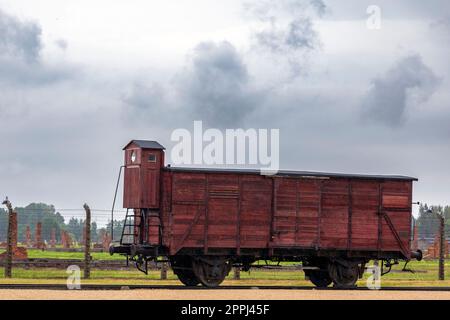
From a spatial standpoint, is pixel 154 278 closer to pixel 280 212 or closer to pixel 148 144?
pixel 280 212

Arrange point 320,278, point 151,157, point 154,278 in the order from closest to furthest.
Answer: point 151,157 < point 320,278 < point 154,278

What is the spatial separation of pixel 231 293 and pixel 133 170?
6.61m

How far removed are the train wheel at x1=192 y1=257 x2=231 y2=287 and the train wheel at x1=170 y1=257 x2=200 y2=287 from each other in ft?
1.04

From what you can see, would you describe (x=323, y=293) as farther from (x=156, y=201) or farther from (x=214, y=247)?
(x=156, y=201)

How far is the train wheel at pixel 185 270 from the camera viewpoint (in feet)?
94.5

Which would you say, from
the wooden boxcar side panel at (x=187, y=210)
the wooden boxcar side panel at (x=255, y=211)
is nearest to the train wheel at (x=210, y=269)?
the wooden boxcar side panel at (x=187, y=210)

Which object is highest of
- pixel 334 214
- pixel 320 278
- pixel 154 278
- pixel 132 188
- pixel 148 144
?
pixel 148 144

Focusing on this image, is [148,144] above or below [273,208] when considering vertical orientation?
above

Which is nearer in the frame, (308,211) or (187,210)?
Result: (187,210)

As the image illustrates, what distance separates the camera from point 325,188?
29.7 meters

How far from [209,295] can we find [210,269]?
4954 millimetres

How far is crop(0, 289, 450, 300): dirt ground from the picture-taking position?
22.0 meters

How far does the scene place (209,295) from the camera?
23.5m
